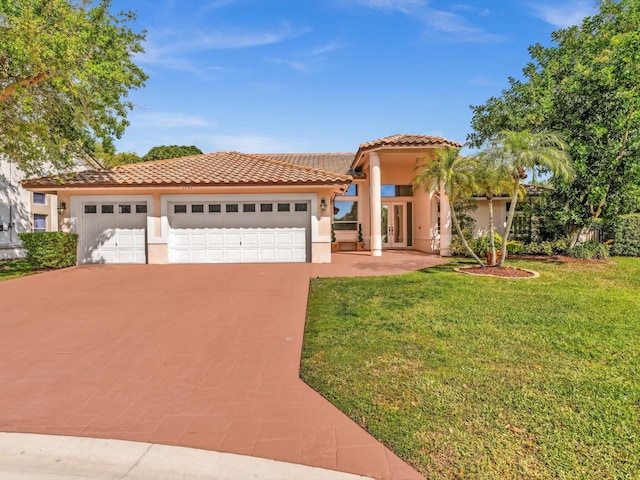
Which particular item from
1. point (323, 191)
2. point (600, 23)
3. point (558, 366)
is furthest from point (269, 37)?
point (600, 23)

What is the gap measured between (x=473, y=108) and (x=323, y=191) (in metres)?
11.4

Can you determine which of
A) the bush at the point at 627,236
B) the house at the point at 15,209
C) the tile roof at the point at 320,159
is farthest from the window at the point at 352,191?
the house at the point at 15,209

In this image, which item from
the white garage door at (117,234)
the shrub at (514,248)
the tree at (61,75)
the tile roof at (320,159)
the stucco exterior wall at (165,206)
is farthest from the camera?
the tile roof at (320,159)

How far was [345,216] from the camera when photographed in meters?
21.3

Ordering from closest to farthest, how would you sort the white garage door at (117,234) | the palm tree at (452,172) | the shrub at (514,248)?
the palm tree at (452,172)
the white garage door at (117,234)
the shrub at (514,248)

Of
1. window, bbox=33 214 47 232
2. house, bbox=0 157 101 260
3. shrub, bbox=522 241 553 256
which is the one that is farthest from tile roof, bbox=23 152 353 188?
shrub, bbox=522 241 553 256

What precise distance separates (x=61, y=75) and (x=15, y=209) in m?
11.8

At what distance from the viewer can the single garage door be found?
49.5 ft

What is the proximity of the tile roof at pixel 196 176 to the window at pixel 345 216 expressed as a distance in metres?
5.53

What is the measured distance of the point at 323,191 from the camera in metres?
15.0

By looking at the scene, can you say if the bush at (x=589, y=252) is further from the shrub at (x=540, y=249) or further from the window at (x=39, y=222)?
the window at (x=39, y=222)

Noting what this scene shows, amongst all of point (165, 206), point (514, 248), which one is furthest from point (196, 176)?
point (514, 248)

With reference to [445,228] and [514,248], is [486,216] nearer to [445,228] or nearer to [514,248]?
[514,248]

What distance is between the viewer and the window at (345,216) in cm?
2130
